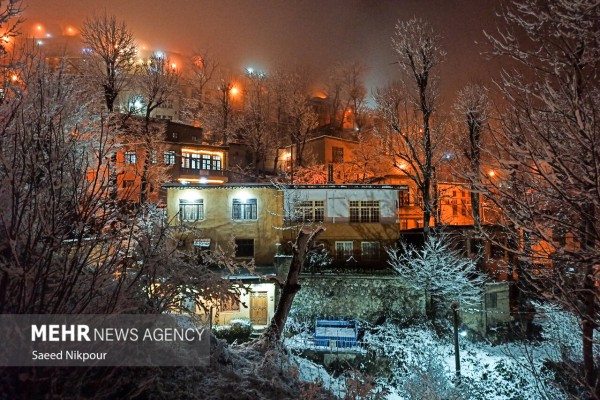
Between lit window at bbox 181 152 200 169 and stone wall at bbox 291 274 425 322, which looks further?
lit window at bbox 181 152 200 169

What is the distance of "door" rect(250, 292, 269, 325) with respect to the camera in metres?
19.2

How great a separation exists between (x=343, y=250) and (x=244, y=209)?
7.27 meters

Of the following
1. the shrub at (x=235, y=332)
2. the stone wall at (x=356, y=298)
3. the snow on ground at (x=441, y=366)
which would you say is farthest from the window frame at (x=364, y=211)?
the shrub at (x=235, y=332)

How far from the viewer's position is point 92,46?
70.1ft

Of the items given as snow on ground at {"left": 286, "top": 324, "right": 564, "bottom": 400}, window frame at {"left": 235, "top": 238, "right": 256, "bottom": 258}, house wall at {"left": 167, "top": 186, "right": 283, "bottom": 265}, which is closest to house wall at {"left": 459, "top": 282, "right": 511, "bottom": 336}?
snow on ground at {"left": 286, "top": 324, "right": 564, "bottom": 400}

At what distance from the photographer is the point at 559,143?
5.07 metres

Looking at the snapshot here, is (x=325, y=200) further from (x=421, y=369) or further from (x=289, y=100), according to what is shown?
(x=289, y=100)

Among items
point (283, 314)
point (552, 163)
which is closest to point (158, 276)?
point (283, 314)

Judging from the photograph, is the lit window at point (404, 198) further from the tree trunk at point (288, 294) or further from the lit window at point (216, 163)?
the tree trunk at point (288, 294)

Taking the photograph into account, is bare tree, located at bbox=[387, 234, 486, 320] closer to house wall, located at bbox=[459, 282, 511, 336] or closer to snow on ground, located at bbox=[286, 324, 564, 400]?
house wall, located at bbox=[459, 282, 511, 336]

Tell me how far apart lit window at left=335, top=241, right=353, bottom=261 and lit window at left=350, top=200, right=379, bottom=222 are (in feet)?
5.89

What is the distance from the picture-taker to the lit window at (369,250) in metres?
22.0

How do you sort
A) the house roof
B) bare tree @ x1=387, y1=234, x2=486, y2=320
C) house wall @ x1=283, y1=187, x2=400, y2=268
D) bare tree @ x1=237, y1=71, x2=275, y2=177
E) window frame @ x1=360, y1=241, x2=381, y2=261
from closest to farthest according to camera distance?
bare tree @ x1=387, y1=234, x2=486, y2=320
the house roof
window frame @ x1=360, y1=241, x2=381, y2=261
house wall @ x1=283, y1=187, x2=400, y2=268
bare tree @ x1=237, y1=71, x2=275, y2=177

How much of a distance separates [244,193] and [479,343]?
16249mm
